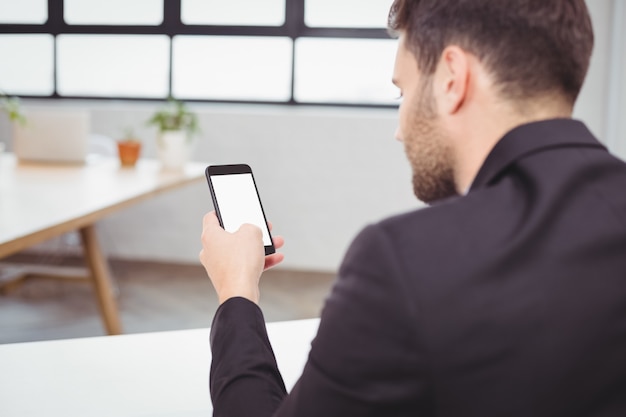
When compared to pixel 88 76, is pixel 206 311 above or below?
below

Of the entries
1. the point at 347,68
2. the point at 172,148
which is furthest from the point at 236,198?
the point at 347,68

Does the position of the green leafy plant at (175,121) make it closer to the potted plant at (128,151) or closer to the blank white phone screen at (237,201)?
the potted plant at (128,151)

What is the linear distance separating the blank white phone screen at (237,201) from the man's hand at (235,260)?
4.8 inches

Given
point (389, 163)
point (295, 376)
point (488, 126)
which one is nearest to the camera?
point (488, 126)

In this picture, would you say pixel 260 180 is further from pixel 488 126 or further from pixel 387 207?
pixel 488 126

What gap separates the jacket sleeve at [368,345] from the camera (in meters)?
0.58

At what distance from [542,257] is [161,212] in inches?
169

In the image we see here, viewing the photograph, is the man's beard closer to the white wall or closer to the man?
the man

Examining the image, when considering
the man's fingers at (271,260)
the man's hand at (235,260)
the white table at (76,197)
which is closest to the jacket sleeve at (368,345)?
the man's hand at (235,260)

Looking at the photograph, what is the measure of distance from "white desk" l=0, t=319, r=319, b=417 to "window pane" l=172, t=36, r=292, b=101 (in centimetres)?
371

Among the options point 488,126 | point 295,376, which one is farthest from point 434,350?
point 295,376

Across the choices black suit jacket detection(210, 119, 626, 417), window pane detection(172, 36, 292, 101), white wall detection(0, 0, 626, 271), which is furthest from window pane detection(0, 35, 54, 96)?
black suit jacket detection(210, 119, 626, 417)

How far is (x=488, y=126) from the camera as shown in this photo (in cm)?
72

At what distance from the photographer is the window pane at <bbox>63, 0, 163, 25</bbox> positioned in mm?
4754
